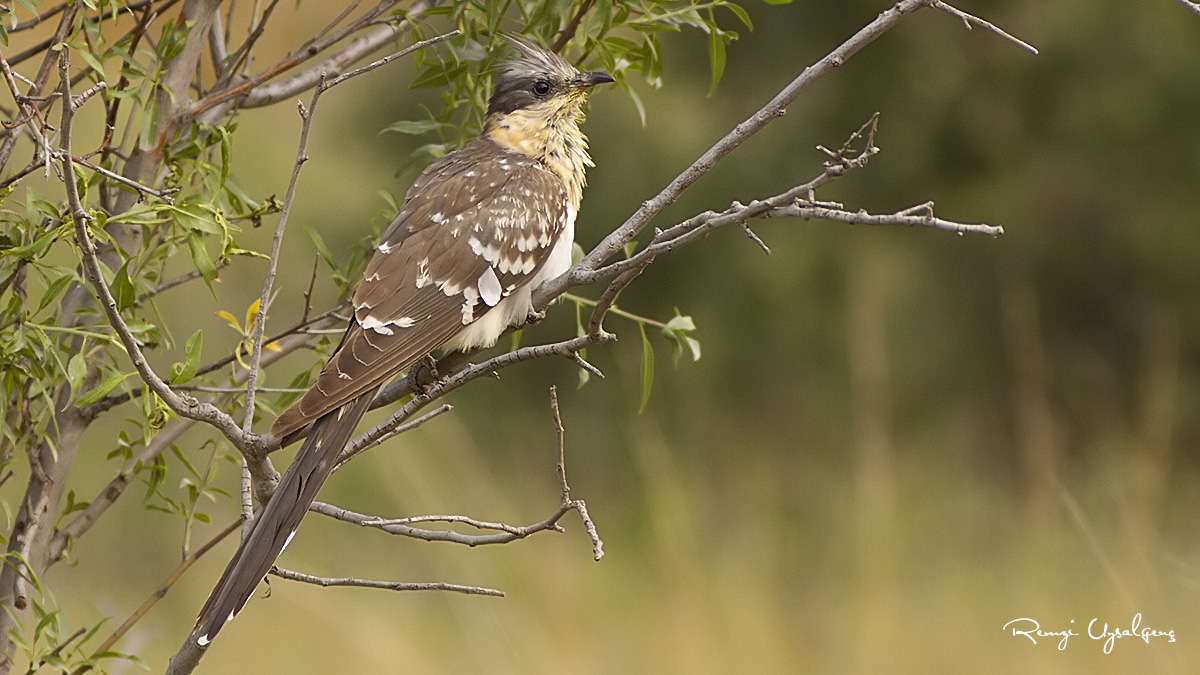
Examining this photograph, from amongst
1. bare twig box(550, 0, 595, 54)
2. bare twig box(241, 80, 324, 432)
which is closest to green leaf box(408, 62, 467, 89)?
bare twig box(550, 0, 595, 54)

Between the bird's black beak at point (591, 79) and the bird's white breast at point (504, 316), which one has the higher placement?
the bird's black beak at point (591, 79)

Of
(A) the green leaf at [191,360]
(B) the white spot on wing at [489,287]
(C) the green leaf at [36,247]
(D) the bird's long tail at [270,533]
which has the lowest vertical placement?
(D) the bird's long tail at [270,533]

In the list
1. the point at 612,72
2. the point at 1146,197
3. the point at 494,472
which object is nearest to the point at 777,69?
the point at 1146,197

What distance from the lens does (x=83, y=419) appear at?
1812 mm

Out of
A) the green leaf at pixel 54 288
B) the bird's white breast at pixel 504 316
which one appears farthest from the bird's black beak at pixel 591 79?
the green leaf at pixel 54 288

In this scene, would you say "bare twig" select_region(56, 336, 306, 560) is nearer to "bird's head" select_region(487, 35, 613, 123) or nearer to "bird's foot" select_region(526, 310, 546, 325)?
"bird's foot" select_region(526, 310, 546, 325)

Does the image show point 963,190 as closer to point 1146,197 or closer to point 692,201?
point 1146,197

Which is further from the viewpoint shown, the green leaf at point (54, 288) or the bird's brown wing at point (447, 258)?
the bird's brown wing at point (447, 258)

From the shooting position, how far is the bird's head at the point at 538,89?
8.27 feet

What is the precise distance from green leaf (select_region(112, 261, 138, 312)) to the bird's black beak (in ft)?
3.44

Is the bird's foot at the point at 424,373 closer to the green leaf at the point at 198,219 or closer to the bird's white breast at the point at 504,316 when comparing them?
the bird's white breast at the point at 504,316

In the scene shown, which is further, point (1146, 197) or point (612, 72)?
point (1146, 197)

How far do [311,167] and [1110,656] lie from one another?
5008 mm

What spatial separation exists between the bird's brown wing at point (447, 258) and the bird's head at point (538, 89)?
12cm
